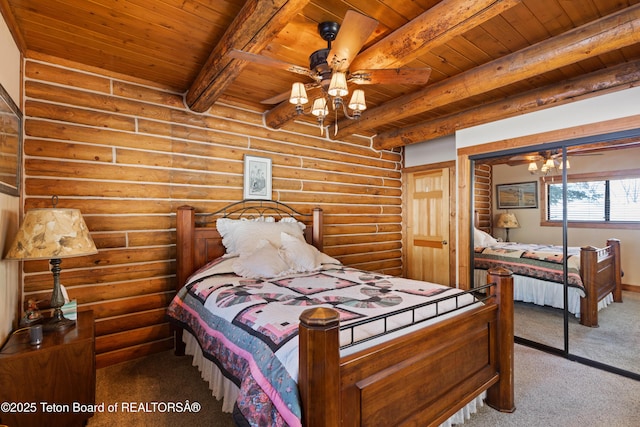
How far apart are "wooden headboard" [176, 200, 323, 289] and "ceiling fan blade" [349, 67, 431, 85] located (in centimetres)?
190

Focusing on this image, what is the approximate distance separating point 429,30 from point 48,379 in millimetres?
2973

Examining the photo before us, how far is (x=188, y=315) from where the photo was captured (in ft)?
7.91

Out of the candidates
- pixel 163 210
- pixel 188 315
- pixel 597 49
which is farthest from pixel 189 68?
pixel 597 49

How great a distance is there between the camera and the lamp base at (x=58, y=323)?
1.87m

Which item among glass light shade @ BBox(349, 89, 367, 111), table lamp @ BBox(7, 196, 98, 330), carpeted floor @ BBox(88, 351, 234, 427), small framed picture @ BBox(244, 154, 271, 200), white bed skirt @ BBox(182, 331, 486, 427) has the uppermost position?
glass light shade @ BBox(349, 89, 367, 111)

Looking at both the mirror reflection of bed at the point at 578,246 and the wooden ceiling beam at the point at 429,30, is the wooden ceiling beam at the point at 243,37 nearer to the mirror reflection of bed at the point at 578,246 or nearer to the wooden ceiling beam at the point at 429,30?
the wooden ceiling beam at the point at 429,30

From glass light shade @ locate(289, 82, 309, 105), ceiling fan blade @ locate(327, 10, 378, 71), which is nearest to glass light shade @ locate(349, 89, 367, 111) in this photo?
ceiling fan blade @ locate(327, 10, 378, 71)

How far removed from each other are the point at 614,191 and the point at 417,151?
265cm

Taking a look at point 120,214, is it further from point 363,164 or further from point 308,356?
point 363,164

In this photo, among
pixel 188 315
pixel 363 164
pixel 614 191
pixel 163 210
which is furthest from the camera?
pixel 363 164

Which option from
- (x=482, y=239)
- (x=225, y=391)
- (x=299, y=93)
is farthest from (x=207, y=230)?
(x=482, y=239)

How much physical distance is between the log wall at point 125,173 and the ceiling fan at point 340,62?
58.9 inches

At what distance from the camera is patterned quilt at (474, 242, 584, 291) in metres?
2.83

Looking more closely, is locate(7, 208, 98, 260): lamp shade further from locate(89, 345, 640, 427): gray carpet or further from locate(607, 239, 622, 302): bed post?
locate(607, 239, 622, 302): bed post
